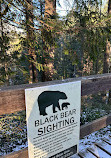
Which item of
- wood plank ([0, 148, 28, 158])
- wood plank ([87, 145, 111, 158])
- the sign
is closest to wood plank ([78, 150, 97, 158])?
wood plank ([87, 145, 111, 158])

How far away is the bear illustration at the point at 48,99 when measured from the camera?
1.50 meters

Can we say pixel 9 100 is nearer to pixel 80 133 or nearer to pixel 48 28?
pixel 80 133

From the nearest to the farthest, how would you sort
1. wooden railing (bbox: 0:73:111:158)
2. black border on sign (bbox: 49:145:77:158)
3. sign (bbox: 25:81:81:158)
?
wooden railing (bbox: 0:73:111:158) → sign (bbox: 25:81:81:158) → black border on sign (bbox: 49:145:77:158)

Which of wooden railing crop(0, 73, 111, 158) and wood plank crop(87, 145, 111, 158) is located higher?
wooden railing crop(0, 73, 111, 158)

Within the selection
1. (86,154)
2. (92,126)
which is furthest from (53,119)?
(86,154)

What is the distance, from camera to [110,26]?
361 cm

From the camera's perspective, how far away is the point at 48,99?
1.55 metres

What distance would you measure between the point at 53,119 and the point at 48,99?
281 mm

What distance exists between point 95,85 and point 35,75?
6.90m

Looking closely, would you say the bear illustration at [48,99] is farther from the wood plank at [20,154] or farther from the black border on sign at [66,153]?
the black border on sign at [66,153]

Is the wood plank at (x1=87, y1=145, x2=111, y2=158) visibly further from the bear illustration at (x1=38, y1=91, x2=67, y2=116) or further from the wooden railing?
the bear illustration at (x1=38, y1=91, x2=67, y2=116)

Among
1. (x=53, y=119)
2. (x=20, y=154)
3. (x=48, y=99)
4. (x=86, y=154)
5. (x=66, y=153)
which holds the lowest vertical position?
(x=86, y=154)

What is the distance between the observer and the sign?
1465 millimetres

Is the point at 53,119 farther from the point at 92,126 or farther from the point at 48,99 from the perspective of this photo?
the point at 92,126
